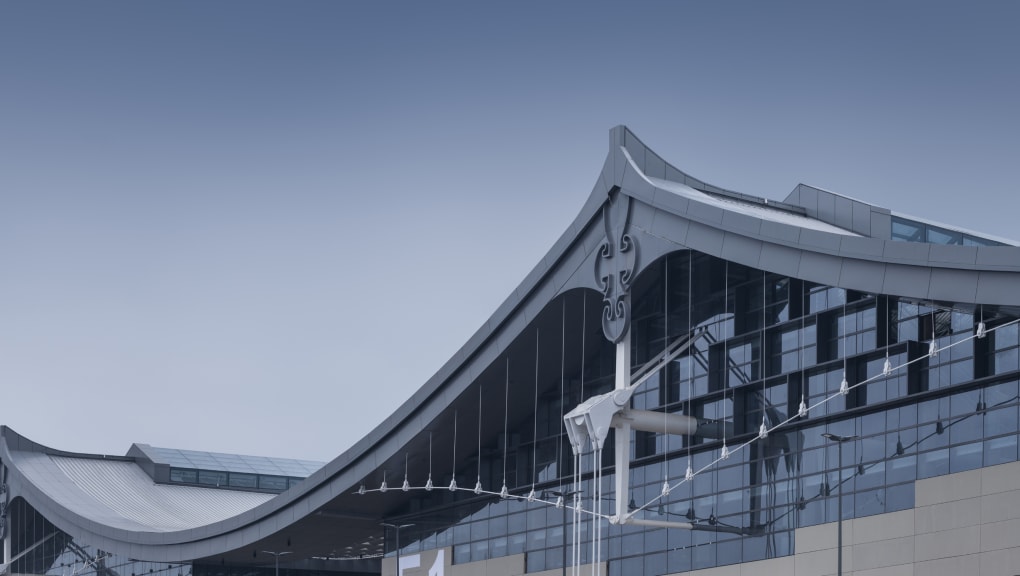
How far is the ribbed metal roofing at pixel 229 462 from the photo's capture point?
9225 centimetres

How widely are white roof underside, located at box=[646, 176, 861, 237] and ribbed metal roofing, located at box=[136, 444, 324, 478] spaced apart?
147ft

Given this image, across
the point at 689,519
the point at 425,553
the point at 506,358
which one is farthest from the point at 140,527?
the point at 689,519

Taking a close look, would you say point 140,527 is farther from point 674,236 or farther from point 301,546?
point 674,236

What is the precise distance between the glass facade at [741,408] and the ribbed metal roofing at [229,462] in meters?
36.9

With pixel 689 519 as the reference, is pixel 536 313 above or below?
above

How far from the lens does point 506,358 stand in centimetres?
5528

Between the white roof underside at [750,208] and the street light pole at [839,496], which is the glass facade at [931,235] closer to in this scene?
the white roof underside at [750,208]

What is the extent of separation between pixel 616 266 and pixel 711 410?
5392 millimetres

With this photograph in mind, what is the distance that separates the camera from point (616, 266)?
5025cm

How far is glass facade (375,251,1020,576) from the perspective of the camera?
1662 inches

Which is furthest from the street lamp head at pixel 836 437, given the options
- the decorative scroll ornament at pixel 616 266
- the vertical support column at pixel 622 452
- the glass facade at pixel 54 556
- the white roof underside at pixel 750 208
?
the glass facade at pixel 54 556

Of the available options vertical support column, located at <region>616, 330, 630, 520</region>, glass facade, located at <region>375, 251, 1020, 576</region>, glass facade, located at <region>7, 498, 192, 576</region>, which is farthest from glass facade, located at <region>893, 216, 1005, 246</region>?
glass facade, located at <region>7, 498, 192, 576</region>

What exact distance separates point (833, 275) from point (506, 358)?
14792 millimetres

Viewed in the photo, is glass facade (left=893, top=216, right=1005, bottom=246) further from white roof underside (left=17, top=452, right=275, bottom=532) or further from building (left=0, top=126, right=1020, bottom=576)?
white roof underside (left=17, top=452, right=275, bottom=532)
